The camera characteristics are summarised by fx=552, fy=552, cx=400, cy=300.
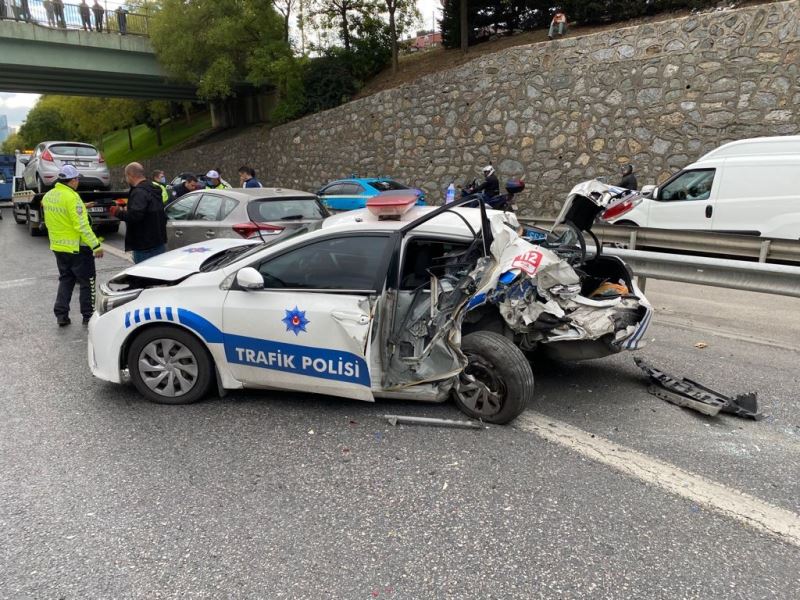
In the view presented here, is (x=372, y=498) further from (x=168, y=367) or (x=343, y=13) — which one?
(x=343, y=13)

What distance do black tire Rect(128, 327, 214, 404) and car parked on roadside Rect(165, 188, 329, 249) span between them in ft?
11.5

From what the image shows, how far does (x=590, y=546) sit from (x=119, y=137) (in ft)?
231

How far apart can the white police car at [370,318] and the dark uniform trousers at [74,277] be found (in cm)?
254

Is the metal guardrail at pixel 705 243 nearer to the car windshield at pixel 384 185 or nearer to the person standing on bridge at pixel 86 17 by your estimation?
the car windshield at pixel 384 185

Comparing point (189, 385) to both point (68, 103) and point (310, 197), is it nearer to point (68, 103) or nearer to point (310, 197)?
point (310, 197)

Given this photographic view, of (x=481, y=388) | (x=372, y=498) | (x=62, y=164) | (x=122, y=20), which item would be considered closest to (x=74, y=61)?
(x=122, y=20)

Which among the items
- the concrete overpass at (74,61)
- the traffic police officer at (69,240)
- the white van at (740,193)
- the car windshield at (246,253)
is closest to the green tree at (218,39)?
the concrete overpass at (74,61)

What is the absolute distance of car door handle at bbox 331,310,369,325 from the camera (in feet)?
12.3

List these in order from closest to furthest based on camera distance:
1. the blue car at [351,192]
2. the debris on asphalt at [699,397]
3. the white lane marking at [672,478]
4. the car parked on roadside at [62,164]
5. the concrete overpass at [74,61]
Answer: the white lane marking at [672,478], the debris on asphalt at [699,397], the blue car at [351,192], the car parked on roadside at [62,164], the concrete overpass at [74,61]

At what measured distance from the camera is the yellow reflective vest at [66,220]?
615cm

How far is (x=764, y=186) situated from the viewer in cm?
926

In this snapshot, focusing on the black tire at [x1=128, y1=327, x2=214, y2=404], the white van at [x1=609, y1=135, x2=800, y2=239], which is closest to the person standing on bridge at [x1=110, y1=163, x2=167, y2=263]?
the black tire at [x1=128, y1=327, x2=214, y2=404]

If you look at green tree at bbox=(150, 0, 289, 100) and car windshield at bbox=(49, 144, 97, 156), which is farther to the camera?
green tree at bbox=(150, 0, 289, 100)

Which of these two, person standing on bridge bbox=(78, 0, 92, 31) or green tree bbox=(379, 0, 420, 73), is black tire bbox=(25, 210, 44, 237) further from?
green tree bbox=(379, 0, 420, 73)
